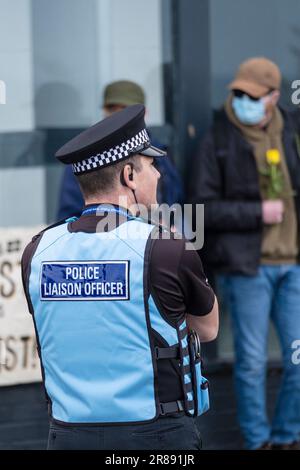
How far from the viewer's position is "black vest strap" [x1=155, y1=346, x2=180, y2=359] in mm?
2916

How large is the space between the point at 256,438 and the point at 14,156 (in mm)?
1893

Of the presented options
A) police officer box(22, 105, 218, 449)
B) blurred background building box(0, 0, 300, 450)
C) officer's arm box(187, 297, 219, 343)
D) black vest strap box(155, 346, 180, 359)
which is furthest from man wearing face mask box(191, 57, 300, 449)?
black vest strap box(155, 346, 180, 359)

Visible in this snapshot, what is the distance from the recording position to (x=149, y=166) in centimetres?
308

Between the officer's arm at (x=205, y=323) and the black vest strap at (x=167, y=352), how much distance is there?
0.18 m

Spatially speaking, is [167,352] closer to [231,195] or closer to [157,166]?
[157,166]

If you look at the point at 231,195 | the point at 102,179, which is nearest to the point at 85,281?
the point at 102,179

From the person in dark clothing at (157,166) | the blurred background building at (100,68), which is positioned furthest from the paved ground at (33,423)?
the person in dark clothing at (157,166)

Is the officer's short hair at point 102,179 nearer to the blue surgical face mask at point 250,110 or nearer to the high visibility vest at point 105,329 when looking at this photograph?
the high visibility vest at point 105,329

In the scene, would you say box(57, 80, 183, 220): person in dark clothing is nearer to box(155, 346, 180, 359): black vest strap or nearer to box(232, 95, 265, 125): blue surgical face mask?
box(232, 95, 265, 125): blue surgical face mask

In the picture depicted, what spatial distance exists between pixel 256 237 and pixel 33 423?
4.86ft

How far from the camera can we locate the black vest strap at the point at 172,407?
2.95 meters

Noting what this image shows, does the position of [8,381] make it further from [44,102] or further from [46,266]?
[46,266]

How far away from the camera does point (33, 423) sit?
5.29 meters

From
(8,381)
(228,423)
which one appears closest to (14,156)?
(8,381)
